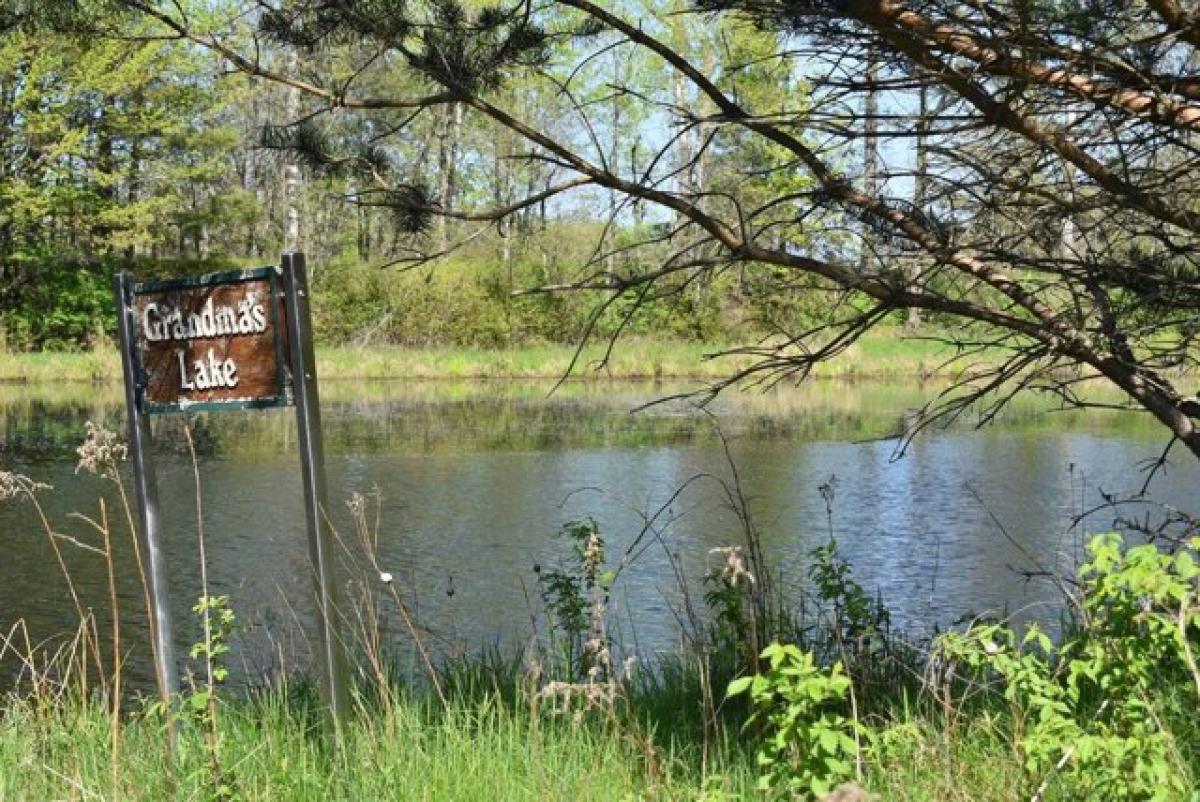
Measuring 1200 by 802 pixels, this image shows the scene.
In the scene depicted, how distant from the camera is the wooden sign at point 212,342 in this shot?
3.36m

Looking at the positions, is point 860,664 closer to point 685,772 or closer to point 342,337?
point 685,772

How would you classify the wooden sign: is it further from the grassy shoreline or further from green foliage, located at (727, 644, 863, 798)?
the grassy shoreline

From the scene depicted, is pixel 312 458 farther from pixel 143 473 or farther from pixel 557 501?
pixel 557 501

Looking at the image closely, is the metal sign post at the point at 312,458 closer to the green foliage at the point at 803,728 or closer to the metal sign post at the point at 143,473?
the metal sign post at the point at 143,473

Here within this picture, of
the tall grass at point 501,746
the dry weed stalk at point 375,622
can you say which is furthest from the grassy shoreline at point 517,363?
the tall grass at point 501,746

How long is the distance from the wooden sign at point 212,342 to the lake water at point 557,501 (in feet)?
3.18

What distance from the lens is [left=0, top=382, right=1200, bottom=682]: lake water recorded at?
7555 millimetres

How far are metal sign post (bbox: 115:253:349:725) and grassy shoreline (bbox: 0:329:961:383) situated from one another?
805 inches

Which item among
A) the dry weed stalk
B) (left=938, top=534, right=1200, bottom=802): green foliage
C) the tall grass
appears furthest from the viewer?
the dry weed stalk

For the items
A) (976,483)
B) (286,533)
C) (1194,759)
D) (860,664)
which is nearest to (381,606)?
(286,533)

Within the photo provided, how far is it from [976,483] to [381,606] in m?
6.75

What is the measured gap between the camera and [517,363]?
86.5 feet

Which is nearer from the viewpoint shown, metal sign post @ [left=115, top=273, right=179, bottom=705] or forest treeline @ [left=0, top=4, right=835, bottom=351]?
metal sign post @ [left=115, top=273, right=179, bottom=705]

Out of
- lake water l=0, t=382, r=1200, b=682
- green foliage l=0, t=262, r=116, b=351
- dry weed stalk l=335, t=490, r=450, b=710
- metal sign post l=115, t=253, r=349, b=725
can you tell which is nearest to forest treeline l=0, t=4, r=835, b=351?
green foliage l=0, t=262, r=116, b=351
